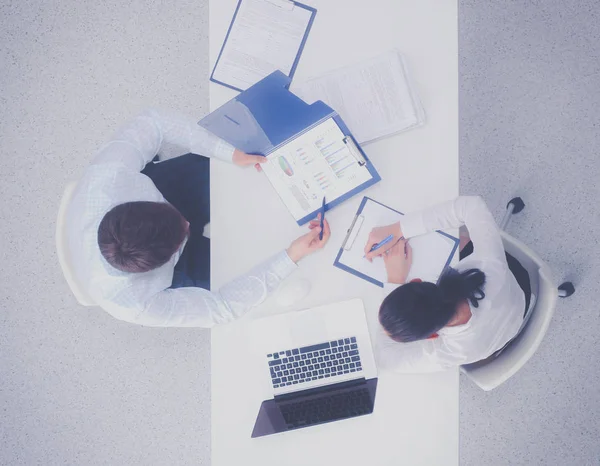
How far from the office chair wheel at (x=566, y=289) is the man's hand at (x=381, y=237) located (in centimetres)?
98

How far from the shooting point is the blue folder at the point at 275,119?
1245 mm

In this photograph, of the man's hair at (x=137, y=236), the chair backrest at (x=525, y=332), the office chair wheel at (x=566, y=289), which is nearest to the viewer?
the man's hair at (x=137, y=236)

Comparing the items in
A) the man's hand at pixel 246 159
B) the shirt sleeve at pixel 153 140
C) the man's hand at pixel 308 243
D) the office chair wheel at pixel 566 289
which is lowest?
the office chair wheel at pixel 566 289

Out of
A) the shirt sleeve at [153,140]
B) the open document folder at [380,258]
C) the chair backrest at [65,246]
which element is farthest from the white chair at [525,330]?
the chair backrest at [65,246]

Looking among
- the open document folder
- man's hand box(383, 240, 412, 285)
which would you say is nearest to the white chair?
the open document folder

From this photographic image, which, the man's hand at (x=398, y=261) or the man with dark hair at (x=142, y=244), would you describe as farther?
the man's hand at (x=398, y=261)

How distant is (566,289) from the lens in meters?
1.82

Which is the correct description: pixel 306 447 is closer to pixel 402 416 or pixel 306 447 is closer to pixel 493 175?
pixel 402 416

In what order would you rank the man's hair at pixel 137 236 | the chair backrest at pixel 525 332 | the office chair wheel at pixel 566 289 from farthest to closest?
the office chair wheel at pixel 566 289, the chair backrest at pixel 525 332, the man's hair at pixel 137 236

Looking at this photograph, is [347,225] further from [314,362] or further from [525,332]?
[525,332]

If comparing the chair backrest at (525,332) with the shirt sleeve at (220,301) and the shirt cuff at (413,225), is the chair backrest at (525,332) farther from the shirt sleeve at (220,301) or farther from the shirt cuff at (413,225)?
the shirt sleeve at (220,301)

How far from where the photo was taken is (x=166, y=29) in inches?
81.3

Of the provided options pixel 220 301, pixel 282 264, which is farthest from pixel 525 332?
pixel 220 301

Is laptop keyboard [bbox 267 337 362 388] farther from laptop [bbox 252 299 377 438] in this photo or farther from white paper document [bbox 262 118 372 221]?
white paper document [bbox 262 118 372 221]
